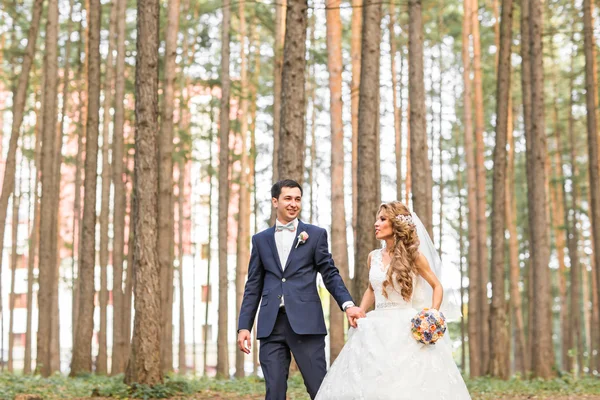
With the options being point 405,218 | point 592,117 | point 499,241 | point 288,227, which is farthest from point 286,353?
point 592,117

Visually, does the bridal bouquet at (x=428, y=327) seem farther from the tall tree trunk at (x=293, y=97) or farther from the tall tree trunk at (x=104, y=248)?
the tall tree trunk at (x=104, y=248)

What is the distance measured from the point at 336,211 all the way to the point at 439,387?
8213 millimetres

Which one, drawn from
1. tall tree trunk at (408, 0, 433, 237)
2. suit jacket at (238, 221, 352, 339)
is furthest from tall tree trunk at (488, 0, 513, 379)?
suit jacket at (238, 221, 352, 339)

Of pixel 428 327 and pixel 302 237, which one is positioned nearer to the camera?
pixel 428 327

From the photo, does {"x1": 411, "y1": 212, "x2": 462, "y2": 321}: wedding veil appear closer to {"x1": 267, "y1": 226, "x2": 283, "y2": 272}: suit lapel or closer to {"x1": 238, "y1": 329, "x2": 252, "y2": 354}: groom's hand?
{"x1": 267, "y1": 226, "x2": 283, "y2": 272}: suit lapel

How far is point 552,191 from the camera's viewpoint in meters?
31.8

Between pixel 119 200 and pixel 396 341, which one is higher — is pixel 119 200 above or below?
above

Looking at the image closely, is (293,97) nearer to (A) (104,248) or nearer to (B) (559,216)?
(A) (104,248)

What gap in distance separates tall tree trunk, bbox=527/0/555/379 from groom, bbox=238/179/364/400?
32.3 ft

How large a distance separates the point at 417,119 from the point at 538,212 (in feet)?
10.9

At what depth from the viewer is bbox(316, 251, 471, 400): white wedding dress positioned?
548 cm

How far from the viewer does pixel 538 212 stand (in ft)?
48.5

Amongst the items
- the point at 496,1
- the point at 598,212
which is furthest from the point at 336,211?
the point at 496,1

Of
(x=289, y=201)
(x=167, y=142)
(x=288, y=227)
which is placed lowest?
(x=288, y=227)
